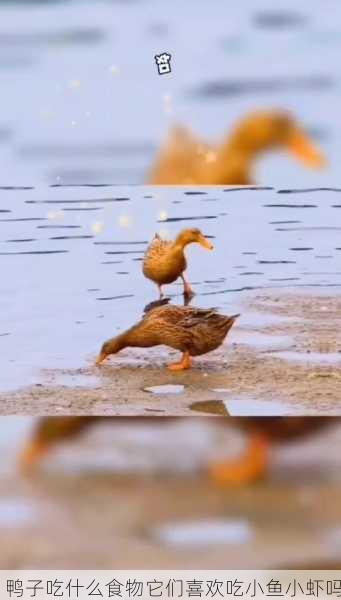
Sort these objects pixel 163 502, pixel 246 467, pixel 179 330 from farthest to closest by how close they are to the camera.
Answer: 1. pixel 179 330
2. pixel 246 467
3. pixel 163 502

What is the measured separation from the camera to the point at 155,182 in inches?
95.8

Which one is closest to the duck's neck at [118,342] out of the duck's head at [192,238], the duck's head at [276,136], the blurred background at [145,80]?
the duck's head at [192,238]

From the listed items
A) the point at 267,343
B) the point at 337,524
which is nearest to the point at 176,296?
the point at 267,343

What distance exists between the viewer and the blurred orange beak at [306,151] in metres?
2.43

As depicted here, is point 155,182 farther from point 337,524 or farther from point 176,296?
point 337,524

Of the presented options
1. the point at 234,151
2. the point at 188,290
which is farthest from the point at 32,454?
the point at 234,151

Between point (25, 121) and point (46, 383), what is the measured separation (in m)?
0.56

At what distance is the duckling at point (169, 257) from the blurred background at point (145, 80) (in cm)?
15

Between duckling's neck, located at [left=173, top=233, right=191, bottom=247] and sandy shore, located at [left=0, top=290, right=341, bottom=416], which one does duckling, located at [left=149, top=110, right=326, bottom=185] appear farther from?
sandy shore, located at [left=0, top=290, right=341, bottom=416]

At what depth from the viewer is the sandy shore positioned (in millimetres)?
2486

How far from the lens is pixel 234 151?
2459 mm

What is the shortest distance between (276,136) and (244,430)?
63 centimetres

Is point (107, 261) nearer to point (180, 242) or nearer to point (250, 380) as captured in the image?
point (180, 242)

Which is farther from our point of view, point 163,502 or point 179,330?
point 179,330
